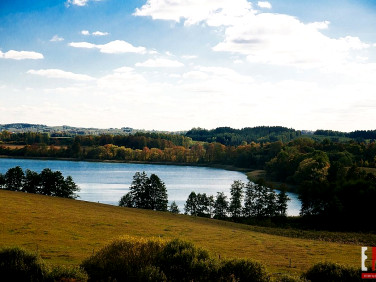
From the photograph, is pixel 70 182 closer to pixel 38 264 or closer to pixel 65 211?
pixel 65 211

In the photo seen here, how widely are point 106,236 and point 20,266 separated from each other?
1845 cm

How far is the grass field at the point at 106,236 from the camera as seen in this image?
28.6 metres

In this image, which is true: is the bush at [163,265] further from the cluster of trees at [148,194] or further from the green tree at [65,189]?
the green tree at [65,189]

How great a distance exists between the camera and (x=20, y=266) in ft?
57.5

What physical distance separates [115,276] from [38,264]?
12.4 ft

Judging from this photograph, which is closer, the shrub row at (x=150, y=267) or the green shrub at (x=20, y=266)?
the green shrub at (x=20, y=266)

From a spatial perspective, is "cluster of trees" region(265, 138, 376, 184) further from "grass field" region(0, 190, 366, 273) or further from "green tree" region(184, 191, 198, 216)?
"grass field" region(0, 190, 366, 273)

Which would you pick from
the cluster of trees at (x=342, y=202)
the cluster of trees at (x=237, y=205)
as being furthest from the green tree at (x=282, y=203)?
the cluster of trees at (x=342, y=202)

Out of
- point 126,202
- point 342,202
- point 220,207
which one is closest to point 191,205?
point 220,207

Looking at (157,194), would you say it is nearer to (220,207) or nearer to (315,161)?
(220,207)

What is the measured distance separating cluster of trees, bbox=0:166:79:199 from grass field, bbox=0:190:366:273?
15224mm

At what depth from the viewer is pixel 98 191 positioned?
90438 mm

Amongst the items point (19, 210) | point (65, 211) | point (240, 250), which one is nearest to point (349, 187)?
Answer: point (240, 250)

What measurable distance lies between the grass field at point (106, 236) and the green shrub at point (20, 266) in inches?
200
